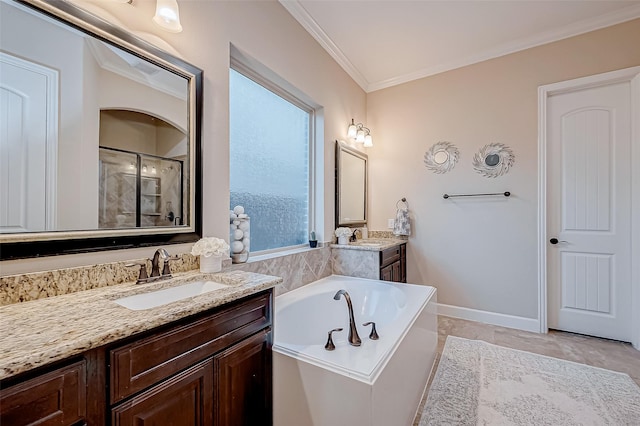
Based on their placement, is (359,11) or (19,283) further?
(359,11)

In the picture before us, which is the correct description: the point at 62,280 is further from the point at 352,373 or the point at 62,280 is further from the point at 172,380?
the point at 352,373

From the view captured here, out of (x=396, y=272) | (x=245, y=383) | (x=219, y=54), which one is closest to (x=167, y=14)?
(x=219, y=54)

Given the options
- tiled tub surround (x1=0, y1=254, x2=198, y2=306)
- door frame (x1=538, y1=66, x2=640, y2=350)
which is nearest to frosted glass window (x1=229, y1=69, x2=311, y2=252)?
tiled tub surround (x1=0, y1=254, x2=198, y2=306)

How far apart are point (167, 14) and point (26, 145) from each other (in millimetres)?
786

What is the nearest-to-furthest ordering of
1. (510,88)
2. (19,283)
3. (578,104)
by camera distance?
1. (19,283)
2. (578,104)
3. (510,88)

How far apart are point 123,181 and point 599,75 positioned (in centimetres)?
375

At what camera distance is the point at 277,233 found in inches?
92.2

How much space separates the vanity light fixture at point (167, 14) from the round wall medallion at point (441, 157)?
9.04 ft

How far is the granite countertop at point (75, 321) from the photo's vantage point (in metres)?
0.61

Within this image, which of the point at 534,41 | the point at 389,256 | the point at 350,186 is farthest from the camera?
the point at 350,186

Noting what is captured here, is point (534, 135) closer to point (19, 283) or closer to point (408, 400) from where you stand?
point (408, 400)

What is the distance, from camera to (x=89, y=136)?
1115mm

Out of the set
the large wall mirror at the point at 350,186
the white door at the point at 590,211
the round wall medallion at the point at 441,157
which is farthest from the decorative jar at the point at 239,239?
the white door at the point at 590,211

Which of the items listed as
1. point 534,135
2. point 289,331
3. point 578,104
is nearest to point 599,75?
point 578,104
